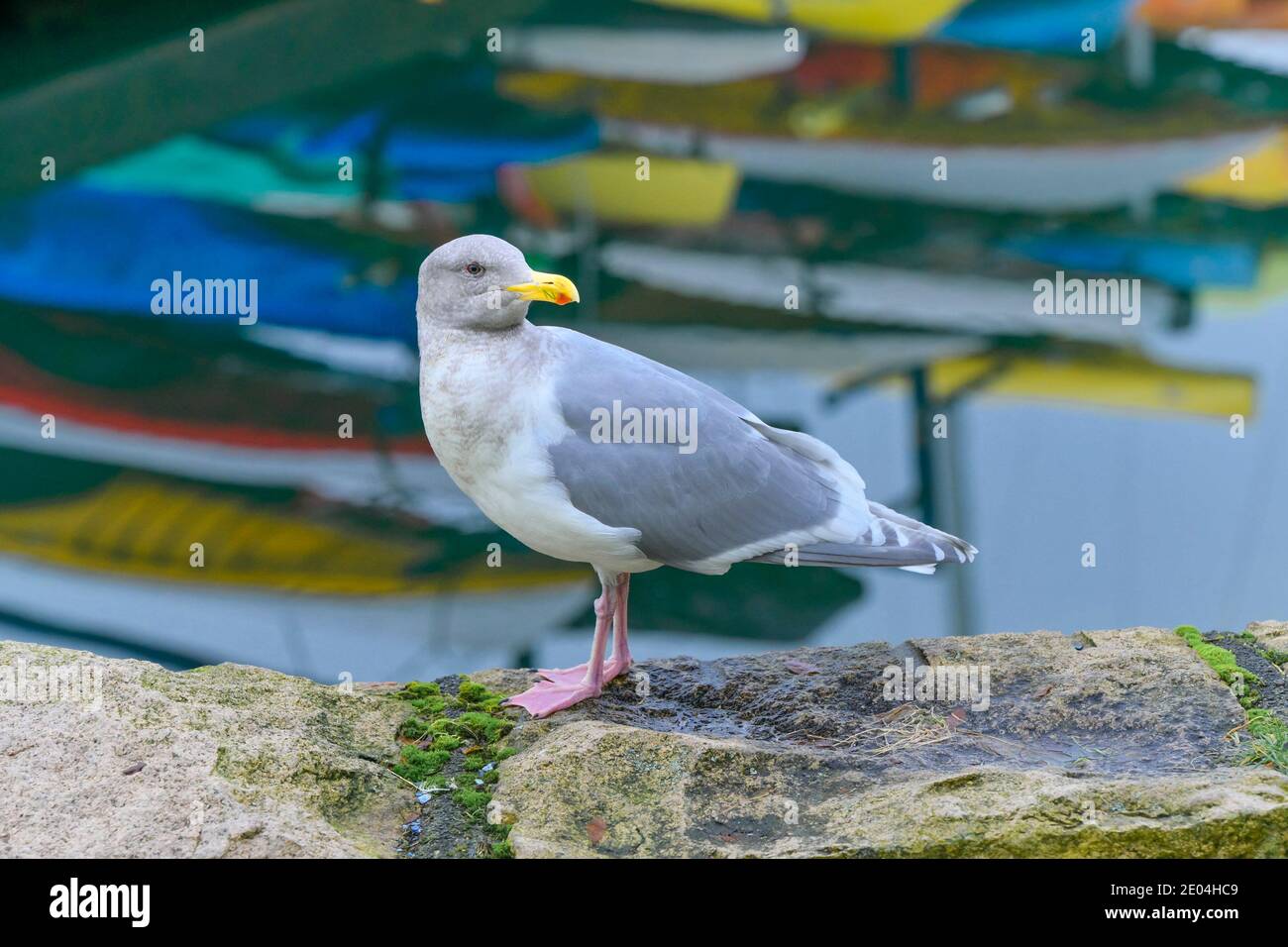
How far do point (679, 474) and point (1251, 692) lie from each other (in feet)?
6.04

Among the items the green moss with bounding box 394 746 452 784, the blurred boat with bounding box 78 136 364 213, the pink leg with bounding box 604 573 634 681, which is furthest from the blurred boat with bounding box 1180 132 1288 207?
the green moss with bounding box 394 746 452 784

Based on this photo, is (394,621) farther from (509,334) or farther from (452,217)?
(509,334)

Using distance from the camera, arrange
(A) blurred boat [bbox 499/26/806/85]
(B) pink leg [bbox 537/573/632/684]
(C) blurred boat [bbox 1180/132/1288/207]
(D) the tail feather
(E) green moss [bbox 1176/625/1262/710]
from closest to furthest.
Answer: (D) the tail feather < (E) green moss [bbox 1176/625/1262/710] < (B) pink leg [bbox 537/573/632/684] < (A) blurred boat [bbox 499/26/806/85] < (C) blurred boat [bbox 1180/132/1288/207]

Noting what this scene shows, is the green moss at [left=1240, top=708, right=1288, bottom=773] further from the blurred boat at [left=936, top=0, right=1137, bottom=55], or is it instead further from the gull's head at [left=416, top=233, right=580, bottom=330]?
the blurred boat at [left=936, top=0, right=1137, bottom=55]

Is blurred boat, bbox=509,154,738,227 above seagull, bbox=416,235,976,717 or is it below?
above

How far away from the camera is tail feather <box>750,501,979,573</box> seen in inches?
157

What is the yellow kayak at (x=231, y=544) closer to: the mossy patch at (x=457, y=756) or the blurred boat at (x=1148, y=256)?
the mossy patch at (x=457, y=756)

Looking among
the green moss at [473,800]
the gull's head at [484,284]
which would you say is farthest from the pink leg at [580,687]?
the gull's head at [484,284]

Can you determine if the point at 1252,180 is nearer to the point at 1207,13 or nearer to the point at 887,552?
the point at 1207,13

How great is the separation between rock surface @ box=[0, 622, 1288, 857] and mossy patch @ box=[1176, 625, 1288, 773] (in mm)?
53

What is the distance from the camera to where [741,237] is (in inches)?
230

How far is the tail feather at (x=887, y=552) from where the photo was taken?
3979 millimetres
